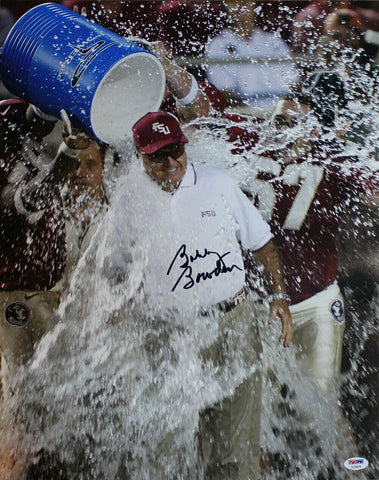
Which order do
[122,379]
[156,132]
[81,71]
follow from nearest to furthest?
[81,71], [156,132], [122,379]

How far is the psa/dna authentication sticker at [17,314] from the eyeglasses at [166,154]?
0.46 m

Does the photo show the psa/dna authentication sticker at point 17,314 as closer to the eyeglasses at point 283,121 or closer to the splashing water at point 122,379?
the splashing water at point 122,379

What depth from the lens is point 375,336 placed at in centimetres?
136

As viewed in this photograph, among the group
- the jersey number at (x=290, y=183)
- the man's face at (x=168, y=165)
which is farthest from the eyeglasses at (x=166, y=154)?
the jersey number at (x=290, y=183)

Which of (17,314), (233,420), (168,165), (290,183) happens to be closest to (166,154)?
(168,165)

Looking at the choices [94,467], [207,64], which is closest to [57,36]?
[207,64]

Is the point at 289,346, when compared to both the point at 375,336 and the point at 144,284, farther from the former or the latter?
the point at 144,284

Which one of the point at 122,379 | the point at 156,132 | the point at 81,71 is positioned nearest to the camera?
the point at 81,71

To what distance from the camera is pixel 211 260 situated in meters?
1.17

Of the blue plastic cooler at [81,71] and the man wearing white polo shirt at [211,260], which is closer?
the blue plastic cooler at [81,71]

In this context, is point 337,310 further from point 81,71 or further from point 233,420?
point 81,71

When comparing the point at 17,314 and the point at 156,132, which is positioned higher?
the point at 156,132

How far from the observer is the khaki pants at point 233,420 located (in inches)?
47.9

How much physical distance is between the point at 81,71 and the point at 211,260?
500 mm
